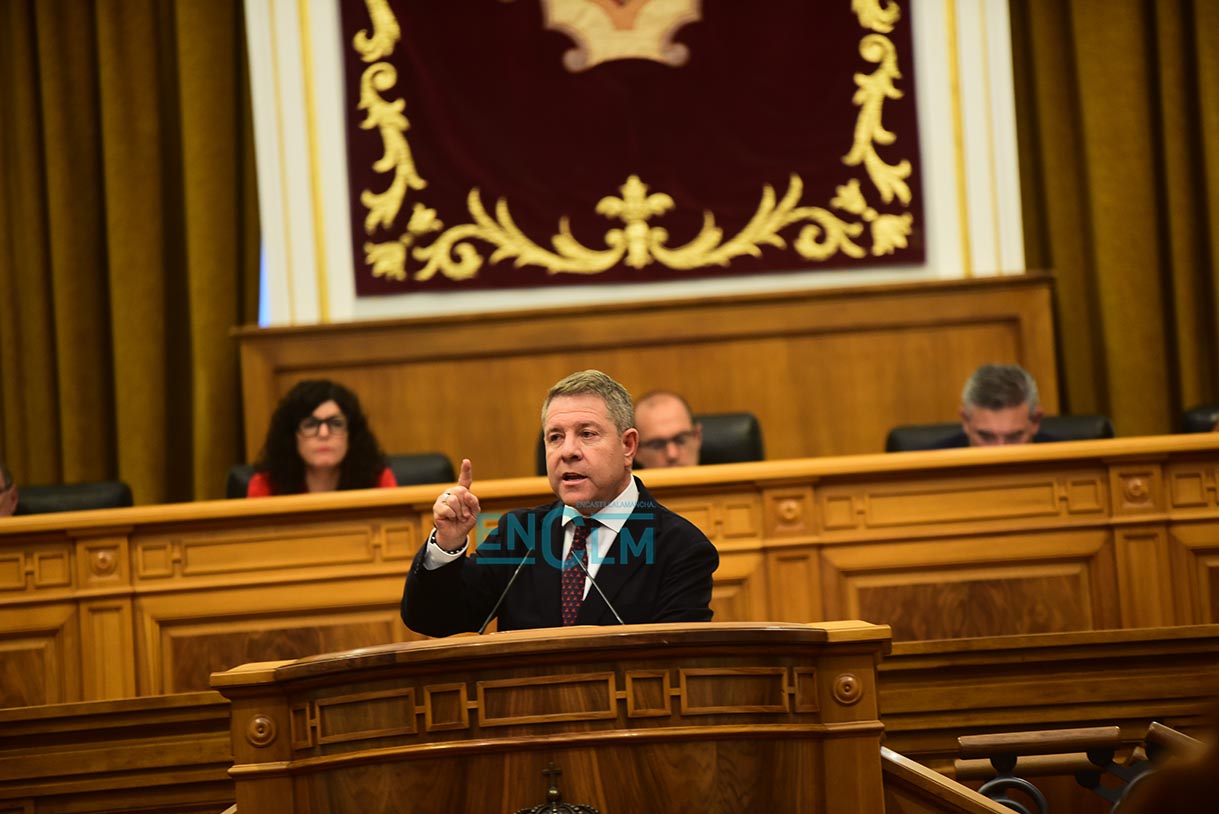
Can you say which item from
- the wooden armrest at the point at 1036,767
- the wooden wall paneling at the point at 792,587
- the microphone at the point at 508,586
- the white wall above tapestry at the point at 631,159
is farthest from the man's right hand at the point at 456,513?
the white wall above tapestry at the point at 631,159

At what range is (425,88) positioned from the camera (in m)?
6.40

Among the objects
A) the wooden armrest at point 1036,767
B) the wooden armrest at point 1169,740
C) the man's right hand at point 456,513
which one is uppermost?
the man's right hand at point 456,513

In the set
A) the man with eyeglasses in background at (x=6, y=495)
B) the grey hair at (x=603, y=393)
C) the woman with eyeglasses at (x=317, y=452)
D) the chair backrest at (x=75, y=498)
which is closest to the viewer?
the grey hair at (x=603, y=393)

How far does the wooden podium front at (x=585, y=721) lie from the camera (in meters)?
2.02

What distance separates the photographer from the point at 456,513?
2.34 metres

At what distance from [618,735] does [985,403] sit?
9.77 ft

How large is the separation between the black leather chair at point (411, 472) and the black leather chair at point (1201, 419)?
8.47 ft

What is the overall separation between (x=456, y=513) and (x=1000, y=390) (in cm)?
282

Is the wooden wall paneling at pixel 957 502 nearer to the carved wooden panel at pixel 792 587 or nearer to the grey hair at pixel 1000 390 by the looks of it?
the carved wooden panel at pixel 792 587

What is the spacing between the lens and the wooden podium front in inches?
79.5

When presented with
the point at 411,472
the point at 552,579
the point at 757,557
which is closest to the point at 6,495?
the point at 411,472

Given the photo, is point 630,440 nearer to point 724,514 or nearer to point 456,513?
point 456,513

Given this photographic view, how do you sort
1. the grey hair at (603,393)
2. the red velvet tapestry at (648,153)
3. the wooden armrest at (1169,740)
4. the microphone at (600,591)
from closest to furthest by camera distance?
the wooden armrest at (1169,740), the microphone at (600,591), the grey hair at (603,393), the red velvet tapestry at (648,153)

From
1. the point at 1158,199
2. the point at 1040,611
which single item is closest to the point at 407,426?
the point at 1040,611
